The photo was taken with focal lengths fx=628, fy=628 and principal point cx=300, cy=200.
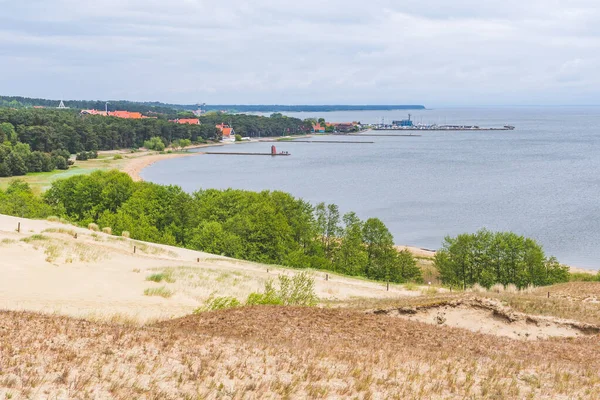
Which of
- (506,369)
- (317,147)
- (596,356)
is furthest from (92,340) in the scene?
(317,147)

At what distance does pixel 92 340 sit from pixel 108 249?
18.5 m

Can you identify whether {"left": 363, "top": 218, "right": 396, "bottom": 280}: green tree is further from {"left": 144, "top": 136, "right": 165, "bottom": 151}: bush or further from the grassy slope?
{"left": 144, "top": 136, "right": 165, "bottom": 151}: bush

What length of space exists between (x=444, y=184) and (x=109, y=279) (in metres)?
67.0

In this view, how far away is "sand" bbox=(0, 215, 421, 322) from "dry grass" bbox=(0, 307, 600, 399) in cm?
359

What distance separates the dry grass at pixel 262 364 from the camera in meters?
7.25

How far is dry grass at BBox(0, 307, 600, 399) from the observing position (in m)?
7.25

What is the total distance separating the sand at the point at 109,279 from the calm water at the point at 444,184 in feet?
80.6

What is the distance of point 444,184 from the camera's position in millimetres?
81625

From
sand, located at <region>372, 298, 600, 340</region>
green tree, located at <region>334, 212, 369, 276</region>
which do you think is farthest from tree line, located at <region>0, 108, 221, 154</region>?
sand, located at <region>372, 298, 600, 340</region>

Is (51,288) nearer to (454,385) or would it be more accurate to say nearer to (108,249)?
(108,249)

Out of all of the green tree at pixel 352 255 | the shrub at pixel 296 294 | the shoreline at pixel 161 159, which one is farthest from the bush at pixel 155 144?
the shrub at pixel 296 294

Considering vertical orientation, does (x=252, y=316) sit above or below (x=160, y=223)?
above

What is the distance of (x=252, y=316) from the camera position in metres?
12.2

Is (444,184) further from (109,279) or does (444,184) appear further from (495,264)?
(109,279)
